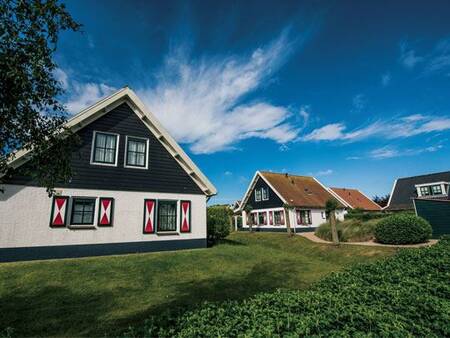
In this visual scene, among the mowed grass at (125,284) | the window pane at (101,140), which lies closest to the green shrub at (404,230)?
the mowed grass at (125,284)

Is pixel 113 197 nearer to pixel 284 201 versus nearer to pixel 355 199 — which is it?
pixel 284 201

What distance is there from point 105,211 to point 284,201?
2209 centimetres

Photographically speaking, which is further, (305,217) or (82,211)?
(305,217)

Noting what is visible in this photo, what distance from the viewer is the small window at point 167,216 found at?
14258mm

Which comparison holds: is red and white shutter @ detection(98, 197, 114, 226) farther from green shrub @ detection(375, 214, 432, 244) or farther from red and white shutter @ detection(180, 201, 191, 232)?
green shrub @ detection(375, 214, 432, 244)

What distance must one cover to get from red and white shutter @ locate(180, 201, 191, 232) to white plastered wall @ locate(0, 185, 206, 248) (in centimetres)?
30

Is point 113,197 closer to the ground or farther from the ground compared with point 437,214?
farther from the ground

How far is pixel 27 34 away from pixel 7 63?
1002 millimetres

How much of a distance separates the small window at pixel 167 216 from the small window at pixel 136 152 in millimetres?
2574

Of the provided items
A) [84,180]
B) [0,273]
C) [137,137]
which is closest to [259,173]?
[137,137]

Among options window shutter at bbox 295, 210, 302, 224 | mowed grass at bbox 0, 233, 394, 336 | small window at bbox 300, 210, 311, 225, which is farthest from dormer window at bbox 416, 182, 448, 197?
mowed grass at bbox 0, 233, 394, 336

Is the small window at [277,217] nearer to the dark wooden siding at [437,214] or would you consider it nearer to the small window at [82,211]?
the dark wooden siding at [437,214]

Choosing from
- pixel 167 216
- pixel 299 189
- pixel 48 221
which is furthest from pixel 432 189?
pixel 48 221

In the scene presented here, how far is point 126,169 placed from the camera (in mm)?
13844
